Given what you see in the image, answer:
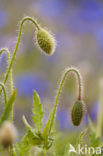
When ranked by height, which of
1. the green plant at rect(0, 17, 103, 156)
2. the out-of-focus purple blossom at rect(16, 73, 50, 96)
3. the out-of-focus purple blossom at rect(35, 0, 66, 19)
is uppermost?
the out-of-focus purple blossom at rect(35, 0, 66, 19)

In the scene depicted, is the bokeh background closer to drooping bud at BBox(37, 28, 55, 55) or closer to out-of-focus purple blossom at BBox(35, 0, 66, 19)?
out-of-focus purple blossom at BBox(35, 0, 66, 19)

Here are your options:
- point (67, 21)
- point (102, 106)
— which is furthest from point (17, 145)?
point (67, 21)

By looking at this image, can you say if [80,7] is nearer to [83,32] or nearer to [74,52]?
[83,32]

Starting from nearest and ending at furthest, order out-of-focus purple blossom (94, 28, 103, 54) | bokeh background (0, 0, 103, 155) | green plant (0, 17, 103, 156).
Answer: green plant (0, 17, 103, 156) → bokeh background (0, 0, 103, 155) → out-of-focus purple blossom (94, 28, 103, 54)

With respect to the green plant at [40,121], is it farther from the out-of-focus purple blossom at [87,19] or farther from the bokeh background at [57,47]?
the out-of-focus purple blossom at [87,19]

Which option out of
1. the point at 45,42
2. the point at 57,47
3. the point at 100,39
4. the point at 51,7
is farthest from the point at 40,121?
the point at 51,7

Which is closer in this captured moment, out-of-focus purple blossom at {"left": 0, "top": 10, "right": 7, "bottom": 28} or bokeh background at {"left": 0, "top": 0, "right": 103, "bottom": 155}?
bokeh background at {"left": 0, "top": 0, "right": 103, "bottom": 155}

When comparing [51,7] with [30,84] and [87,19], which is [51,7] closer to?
[87,19]

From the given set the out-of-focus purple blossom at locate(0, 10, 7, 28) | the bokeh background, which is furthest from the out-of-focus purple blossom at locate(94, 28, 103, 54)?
the out-of-focus purple blossom at locate(0, 10, 7, 28)
